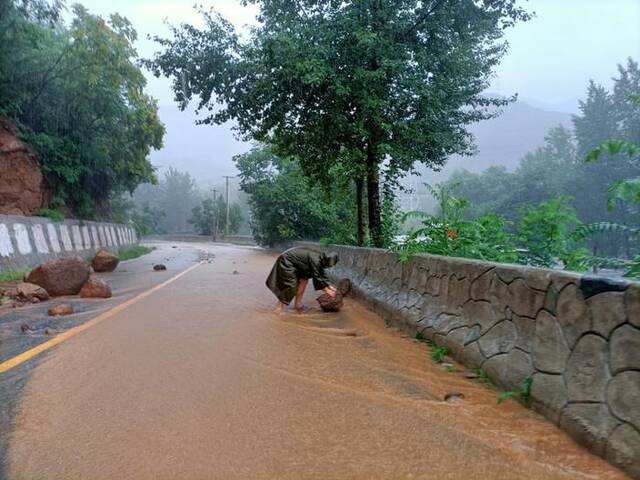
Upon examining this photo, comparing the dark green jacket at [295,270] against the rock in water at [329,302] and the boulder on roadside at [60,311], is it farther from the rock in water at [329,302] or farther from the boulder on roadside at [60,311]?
the boulder on roadside at [60,311]

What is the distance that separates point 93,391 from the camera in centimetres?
419

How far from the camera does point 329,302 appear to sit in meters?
8.85

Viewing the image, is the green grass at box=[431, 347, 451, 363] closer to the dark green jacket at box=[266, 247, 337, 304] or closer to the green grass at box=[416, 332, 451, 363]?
the green grass at box=[416, 332, 451, 363]

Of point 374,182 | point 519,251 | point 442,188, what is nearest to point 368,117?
point 374,182

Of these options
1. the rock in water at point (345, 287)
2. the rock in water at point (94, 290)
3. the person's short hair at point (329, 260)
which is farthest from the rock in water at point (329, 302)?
the rock in water at point (94, 290)

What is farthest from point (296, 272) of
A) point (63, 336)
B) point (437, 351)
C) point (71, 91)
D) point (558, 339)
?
point (71, 91)

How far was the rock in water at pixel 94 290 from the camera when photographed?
33.1 feet

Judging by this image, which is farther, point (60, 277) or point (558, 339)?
point (60, 277)

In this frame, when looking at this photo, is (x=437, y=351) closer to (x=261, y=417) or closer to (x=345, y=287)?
(x=261, y=417)

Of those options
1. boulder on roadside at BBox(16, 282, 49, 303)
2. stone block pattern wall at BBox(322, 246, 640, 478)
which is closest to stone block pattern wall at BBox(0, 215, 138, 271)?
boulder on roadside at BBox(16, 282, 49, 303)

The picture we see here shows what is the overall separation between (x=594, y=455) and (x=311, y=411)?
1900 millimetres

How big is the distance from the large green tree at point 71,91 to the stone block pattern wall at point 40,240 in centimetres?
171

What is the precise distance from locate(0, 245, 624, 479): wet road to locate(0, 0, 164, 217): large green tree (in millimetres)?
13550

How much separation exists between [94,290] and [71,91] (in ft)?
37.8
